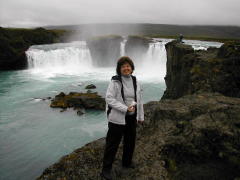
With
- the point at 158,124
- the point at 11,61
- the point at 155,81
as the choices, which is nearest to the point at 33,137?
the point at 158,124

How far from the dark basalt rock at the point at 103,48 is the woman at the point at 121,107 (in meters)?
48.0

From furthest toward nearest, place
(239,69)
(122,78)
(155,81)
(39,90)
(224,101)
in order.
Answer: (155,81) < (39,90) < (239,69) < (224,101) < (122,78)

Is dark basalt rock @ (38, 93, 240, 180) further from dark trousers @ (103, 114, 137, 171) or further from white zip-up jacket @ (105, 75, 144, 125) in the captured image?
white zip-up jacket @ (105, 75, 144, 125)

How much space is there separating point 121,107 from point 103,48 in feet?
161

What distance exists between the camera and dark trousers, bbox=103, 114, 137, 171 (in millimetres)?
4223

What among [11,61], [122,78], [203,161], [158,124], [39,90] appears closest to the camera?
[122,78]

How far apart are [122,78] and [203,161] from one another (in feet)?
8.88

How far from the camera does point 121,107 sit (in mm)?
3977

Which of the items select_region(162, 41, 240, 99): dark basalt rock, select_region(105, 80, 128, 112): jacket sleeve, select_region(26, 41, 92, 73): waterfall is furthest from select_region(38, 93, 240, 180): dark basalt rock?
select_region(26, 41, 92, 73): waterfall

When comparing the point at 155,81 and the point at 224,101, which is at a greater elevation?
the point at 224,101

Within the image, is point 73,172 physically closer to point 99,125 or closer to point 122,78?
point 122,78

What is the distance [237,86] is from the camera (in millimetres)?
10219

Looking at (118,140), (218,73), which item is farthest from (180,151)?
(218,73)

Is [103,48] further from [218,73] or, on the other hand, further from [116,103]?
[116,103]
